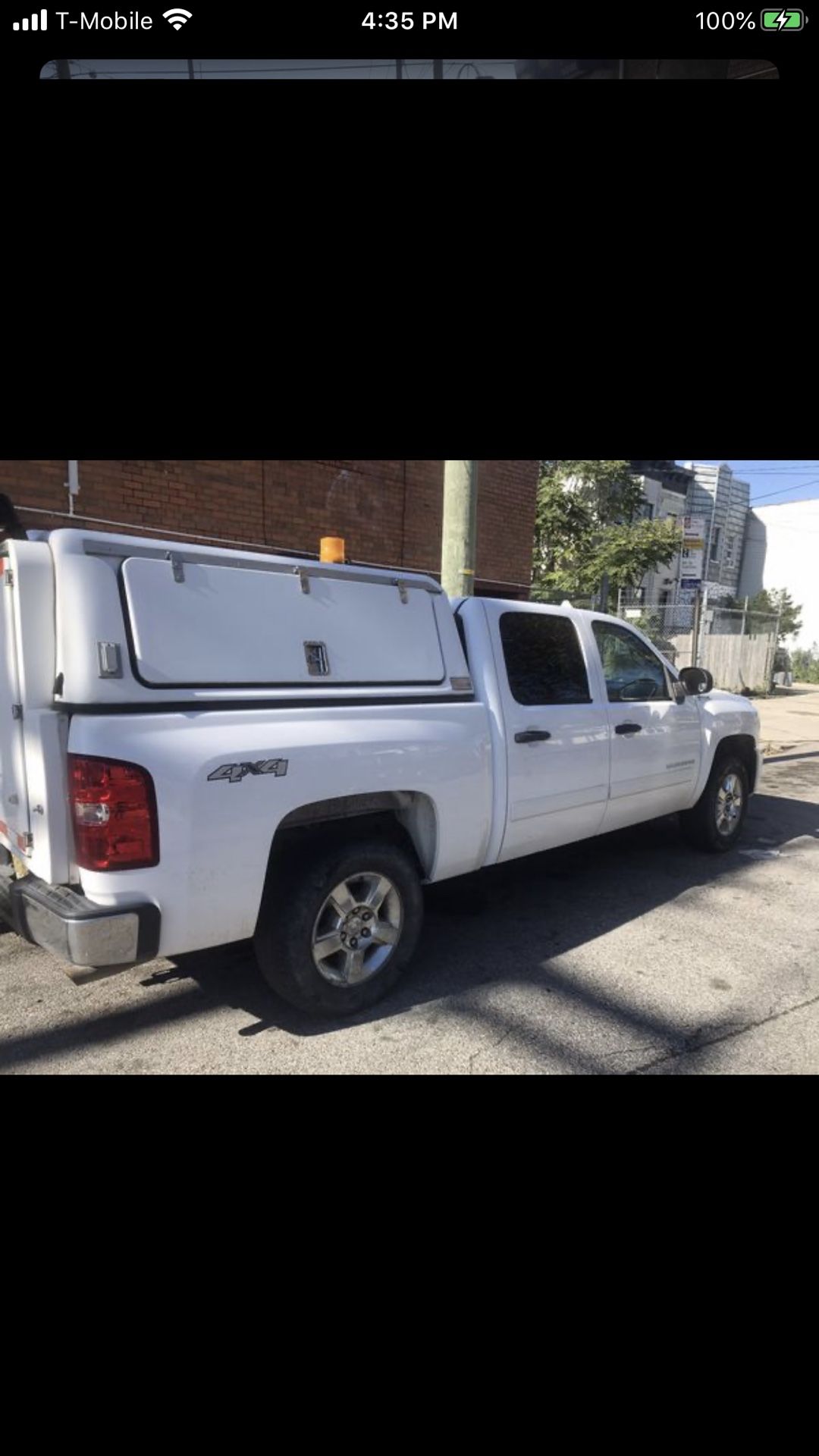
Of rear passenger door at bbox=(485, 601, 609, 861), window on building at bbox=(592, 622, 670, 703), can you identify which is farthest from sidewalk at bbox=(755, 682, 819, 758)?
rear passenger door at bbox=(485, 601, 609, 861)

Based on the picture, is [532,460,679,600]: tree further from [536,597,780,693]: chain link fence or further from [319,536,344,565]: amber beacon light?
[319,536,344,565]: amber beacon light

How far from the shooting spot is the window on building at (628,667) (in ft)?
16.3

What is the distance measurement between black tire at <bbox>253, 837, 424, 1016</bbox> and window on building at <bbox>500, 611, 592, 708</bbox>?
1226 millimetres

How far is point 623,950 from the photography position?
4160mm

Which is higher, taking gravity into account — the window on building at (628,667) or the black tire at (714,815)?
the window on building at (628,667)

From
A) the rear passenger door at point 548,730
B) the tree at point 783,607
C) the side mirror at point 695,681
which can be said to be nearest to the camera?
the rear passenger door at point 548,730

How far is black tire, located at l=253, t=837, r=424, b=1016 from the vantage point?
3.13m

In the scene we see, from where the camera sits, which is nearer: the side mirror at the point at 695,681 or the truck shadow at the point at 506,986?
the truck shadow at the point at 506,986

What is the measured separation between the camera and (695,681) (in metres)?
5.57

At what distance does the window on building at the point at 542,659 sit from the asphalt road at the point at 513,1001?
1.37m

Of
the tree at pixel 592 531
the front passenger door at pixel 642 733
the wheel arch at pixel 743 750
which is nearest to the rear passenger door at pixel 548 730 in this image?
the front passenger door at pixel 642 733

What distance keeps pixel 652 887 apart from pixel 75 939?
3.94 meters

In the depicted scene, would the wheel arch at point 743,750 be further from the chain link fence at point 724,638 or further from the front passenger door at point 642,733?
the chain link fence at point 724,638
